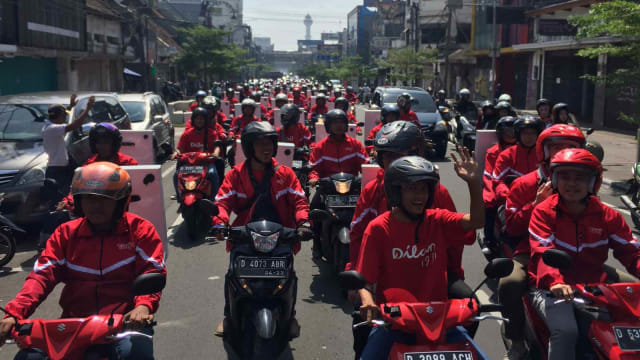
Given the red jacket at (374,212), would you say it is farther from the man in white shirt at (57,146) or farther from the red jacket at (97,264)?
the man in white shirt at (57,146)

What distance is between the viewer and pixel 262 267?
15.9 feet

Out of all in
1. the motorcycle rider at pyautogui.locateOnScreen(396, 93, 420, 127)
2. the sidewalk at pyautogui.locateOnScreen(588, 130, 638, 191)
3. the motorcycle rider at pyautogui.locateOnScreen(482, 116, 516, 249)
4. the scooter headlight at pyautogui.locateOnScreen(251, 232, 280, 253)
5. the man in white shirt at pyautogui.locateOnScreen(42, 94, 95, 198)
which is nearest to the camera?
the scooter headlight at pyautogui.locateOnScreen(251, 232, 280, 253)

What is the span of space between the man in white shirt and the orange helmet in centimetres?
555

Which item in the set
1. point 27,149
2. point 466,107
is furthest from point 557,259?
point 466,107

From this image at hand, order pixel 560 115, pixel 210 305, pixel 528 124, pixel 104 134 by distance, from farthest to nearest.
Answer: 1. pixel 560 115
2. pixel 104 134
3. pixel 528 124
4. pixel 210 305

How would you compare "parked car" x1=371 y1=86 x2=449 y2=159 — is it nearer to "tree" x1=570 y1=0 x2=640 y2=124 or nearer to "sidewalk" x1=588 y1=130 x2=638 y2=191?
"sidewalk" x1=588 y1=130 x2=638 y2=191

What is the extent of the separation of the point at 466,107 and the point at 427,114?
3.66 feet

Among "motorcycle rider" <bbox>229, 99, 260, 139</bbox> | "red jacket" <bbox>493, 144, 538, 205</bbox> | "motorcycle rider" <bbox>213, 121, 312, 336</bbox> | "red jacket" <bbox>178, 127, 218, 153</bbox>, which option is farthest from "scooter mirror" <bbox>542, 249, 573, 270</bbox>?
"motorcycle rider" <bbox>229, 99, 260, 139</bbox>

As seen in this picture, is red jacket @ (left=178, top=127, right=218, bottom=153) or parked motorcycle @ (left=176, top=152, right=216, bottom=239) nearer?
parked motorcycle @ (left=176, top=152, right=216, bottom=239)

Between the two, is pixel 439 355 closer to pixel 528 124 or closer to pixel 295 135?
pixel 528 124

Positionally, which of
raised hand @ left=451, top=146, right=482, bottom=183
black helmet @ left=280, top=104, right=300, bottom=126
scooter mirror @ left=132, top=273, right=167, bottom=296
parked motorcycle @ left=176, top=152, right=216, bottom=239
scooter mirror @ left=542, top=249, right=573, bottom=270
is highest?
raised hand @ left=451, top=146, right=482, bottom=183

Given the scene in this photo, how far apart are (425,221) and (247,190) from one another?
2212 millimetres

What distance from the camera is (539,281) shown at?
424cm

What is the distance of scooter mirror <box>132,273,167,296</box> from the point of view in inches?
143
